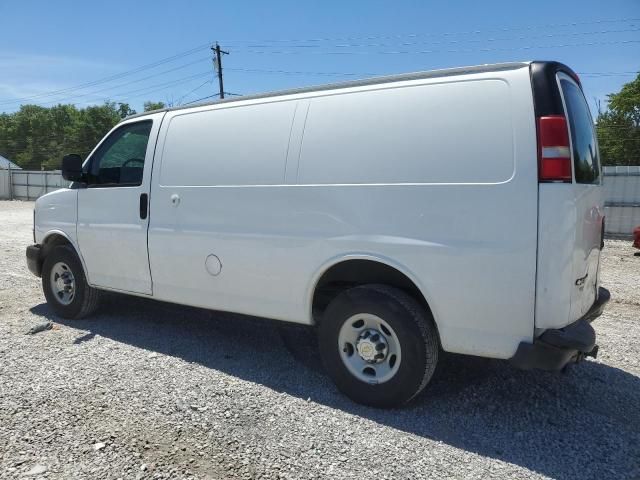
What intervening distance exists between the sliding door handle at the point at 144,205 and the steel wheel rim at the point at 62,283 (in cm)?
146

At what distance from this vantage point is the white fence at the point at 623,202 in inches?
535

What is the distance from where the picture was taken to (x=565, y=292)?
9.52ft

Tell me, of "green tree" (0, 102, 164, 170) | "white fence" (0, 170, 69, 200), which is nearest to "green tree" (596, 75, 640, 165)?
"white fence" (0, 170, 69, 200)

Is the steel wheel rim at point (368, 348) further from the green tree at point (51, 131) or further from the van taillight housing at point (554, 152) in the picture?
the green tree at point (51, 131)

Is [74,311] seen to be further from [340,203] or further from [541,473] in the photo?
[541,473]

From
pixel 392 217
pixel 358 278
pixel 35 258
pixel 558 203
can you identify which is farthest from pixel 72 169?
pixel 558 203

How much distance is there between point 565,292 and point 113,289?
4041 millimetres

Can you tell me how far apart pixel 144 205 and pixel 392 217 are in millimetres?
2459

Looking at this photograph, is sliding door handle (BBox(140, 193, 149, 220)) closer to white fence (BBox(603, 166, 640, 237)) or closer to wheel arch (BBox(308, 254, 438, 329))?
wheel arch (BBox(308, 254, 438, 329))

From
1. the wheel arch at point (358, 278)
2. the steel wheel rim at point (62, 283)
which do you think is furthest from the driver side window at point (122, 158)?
the wheel arch at point (358, 278)

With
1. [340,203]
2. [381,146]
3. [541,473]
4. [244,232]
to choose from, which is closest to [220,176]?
[244,232]

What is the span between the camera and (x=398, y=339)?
3.32 metres

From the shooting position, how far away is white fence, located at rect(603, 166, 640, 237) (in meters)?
13.6

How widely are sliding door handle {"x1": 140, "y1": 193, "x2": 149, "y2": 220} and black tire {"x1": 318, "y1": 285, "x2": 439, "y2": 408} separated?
2039 mm
